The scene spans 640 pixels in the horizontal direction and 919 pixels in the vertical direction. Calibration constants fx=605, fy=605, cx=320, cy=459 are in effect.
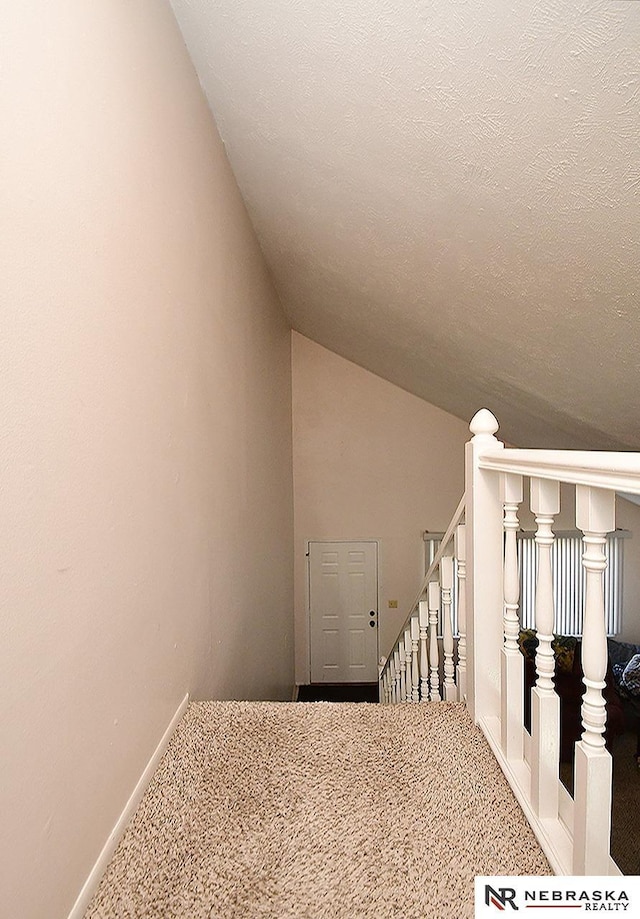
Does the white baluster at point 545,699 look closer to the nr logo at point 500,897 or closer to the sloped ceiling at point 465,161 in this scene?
the nr logo at point 500,897

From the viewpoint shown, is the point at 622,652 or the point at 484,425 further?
the point at 622,652

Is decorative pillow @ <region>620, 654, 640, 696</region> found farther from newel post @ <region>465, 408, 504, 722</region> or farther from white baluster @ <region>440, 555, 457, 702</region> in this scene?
newel post @ <region>465, 408, 504, 722</region>

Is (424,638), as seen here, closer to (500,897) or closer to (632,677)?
(500,897)

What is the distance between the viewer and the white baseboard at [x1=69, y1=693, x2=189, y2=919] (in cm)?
105

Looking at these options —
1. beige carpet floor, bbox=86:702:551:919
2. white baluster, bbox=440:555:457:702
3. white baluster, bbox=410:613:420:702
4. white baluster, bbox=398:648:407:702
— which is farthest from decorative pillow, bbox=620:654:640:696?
beige carpet floor, bbox=86:702:551:919

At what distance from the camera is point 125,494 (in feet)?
4.33

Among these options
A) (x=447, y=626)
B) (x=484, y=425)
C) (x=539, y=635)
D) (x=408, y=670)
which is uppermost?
(x=484, y=425)

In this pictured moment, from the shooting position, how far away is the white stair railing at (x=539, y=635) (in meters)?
0.94

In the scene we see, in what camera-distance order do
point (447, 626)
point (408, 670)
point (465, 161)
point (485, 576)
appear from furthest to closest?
point (408, 670), point (447, 626), point (485, 576), point (465, 161)

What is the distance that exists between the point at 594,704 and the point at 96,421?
99 centimetres

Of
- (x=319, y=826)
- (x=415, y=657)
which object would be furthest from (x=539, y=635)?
(x=415, y=657)

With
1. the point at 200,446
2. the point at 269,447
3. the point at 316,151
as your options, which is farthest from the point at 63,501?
the point at 269,447

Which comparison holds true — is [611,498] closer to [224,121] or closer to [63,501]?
[63,501]

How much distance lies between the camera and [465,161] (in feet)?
5.17
